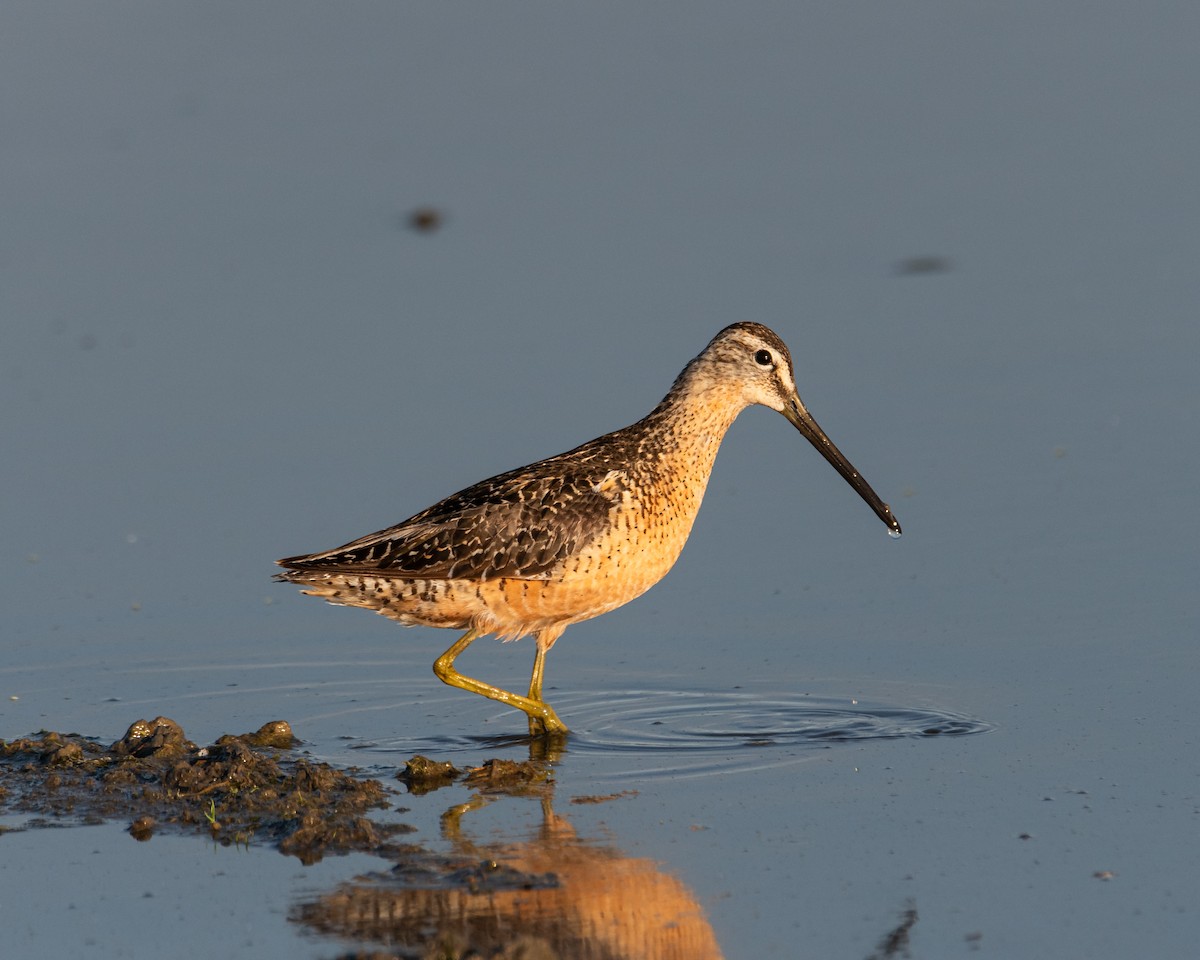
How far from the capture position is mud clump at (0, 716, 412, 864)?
609 cm

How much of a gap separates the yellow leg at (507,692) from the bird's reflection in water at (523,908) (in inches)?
49.3

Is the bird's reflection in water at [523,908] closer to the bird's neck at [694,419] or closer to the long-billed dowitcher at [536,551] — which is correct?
the long-billed dowitcher at [536,551]

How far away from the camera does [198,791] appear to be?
21.0ft

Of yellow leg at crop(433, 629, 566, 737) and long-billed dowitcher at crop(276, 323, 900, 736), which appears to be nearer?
yellow leg at crop(433, 629, 566, 737)

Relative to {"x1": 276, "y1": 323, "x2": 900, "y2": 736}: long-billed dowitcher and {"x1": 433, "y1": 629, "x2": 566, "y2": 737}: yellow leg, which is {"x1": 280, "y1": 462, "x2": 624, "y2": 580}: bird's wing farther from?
{"x1": 433, "y1": 629, "x2": 566, "y2": 737}: yellow leg

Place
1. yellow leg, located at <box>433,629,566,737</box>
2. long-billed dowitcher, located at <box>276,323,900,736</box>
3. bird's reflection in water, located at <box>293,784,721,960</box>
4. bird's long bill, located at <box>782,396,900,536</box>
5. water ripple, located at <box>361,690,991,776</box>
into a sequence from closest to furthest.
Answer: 1. bird's reflection in water, located at <box>293,784,721,960</box>
2. water ripple, located at <box>361,690,991,776</box>
3. yellow leg, located at <box>433,629,566,737</box>
4. long-billed dowitcher, located at <box>276,323,900,736</box>
5. bird's long bill, located at <box>782,396,900,536</box>

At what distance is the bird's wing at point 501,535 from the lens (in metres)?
7.41

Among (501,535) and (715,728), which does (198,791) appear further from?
(715,728)

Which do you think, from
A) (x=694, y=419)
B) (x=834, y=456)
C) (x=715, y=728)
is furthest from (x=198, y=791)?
(x=834, y=456)

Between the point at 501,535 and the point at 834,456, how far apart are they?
1.54 metres

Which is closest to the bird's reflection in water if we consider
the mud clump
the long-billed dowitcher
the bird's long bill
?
the mud clump

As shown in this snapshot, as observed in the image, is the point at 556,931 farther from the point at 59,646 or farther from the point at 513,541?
the point at 59,646

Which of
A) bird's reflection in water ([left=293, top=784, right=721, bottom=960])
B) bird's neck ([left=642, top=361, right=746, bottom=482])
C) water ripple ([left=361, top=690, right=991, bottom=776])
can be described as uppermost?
bird's neck ([left=642, top=361, right=746, bottom=482])

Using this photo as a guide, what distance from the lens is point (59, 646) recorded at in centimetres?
801
